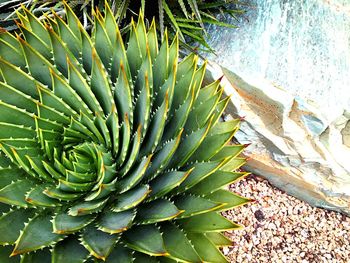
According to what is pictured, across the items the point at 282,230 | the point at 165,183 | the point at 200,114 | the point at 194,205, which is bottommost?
the point at 282,230

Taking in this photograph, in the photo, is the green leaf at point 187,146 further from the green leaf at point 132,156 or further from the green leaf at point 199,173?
the green leaf at point 132,156

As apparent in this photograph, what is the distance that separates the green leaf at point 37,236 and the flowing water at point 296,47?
129cm

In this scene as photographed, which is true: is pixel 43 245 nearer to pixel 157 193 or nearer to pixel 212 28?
pixel 157 193

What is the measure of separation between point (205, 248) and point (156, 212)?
0.26m

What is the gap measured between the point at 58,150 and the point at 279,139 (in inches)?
50.0

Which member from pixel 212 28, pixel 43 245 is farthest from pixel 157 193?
pixel 212 28

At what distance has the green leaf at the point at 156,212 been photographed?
5.22 ft

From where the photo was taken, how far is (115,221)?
5.25ft

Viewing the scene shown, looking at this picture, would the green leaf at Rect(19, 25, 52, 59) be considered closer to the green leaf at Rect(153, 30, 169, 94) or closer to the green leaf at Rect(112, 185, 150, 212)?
the green leaf at Rect(153, 30, 169, 94)

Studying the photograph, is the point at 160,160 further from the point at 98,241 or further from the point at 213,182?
the point at 98,241

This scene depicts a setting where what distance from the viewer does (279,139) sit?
98.9 inches

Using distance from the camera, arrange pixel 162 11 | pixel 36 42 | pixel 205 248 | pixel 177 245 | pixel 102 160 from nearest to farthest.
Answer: pixel 102 160 < pixel 177 245 < pixel 205 248 < pixel 36 42 < pixel 162 11

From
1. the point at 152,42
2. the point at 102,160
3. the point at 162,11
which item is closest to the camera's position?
the point at 102,160

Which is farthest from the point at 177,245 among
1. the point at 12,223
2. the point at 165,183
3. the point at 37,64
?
the point at 37,64
